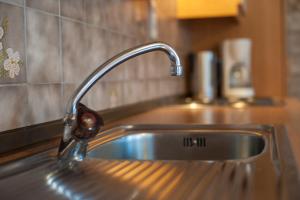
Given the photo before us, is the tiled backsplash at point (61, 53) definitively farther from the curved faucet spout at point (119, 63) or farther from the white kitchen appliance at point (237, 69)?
the white kitchen appliance at point (237, 69)

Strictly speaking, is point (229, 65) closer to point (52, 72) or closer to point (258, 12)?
point (258, 12)

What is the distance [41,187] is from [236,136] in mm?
649

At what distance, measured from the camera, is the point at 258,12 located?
9.30 feet

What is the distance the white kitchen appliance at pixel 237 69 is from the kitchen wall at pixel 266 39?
0.12 meters

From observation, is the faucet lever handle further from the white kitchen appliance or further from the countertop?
the white kitchen appliance

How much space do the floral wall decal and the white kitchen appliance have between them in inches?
77.0

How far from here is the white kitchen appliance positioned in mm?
2680

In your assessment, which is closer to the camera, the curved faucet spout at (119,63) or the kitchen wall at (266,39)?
the curved faucet spout at (119,63)

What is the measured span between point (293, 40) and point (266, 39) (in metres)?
0.17

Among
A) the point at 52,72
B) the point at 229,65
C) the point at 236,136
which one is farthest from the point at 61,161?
the point at 229,65

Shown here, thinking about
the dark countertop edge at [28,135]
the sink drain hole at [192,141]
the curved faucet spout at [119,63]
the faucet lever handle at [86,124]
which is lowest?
the sink drain hole at [192,141]

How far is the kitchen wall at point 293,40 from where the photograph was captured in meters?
2.79

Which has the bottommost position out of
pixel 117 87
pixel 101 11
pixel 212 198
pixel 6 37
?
pixel 212 198

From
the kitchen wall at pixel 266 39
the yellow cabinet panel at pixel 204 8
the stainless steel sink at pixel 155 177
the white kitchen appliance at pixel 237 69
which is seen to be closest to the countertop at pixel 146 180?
the stainless steel sink at pixel 155 177
